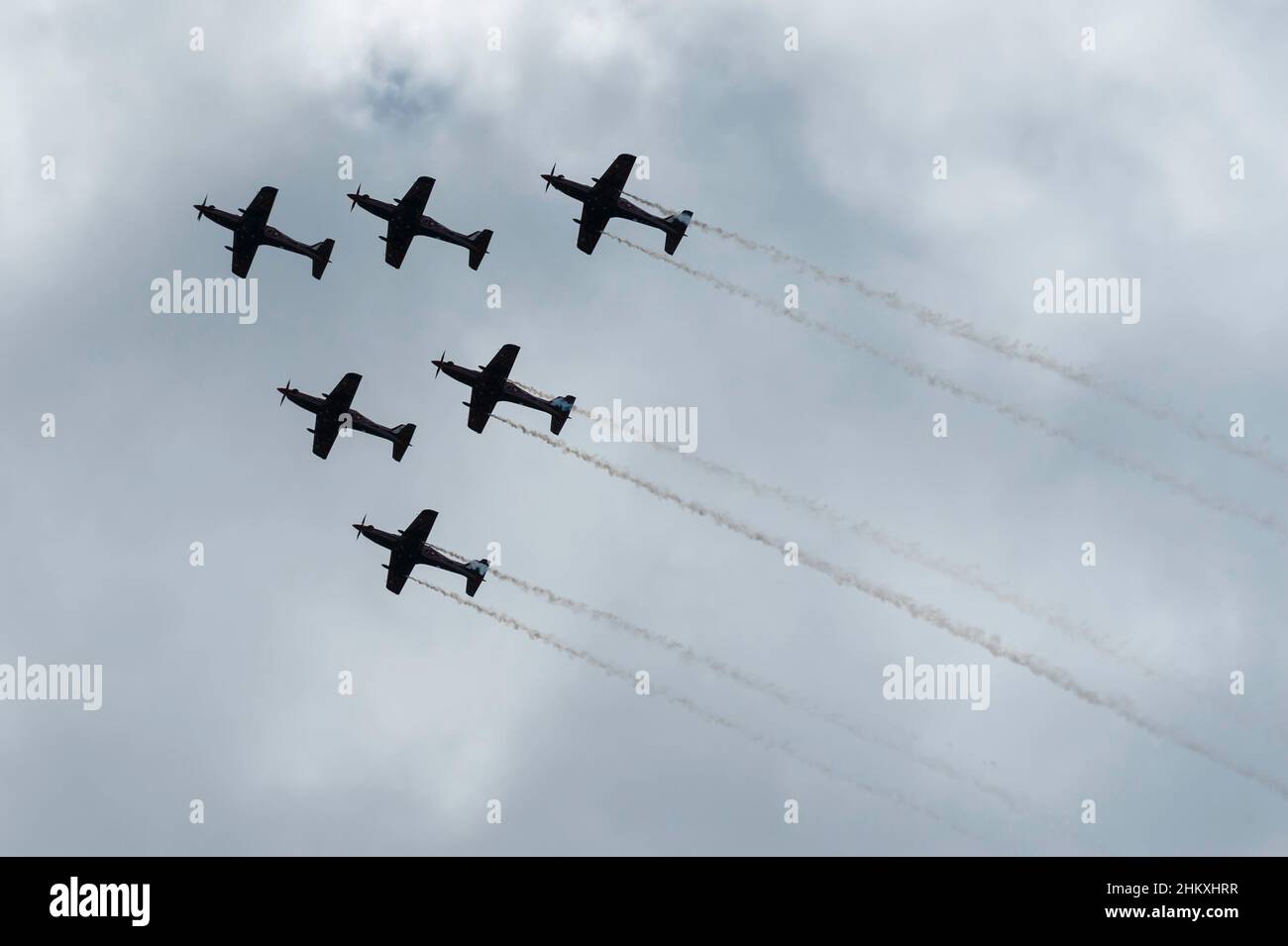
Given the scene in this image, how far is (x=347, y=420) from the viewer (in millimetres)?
125438

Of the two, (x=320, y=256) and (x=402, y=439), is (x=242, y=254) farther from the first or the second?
(x=402, y=439)

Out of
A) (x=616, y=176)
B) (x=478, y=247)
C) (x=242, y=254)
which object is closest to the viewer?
(x=616, y=176)

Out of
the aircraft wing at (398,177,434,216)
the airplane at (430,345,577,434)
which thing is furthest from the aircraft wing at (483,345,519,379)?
the aircraft wing at (398,177,434,216)

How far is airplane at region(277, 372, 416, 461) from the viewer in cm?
12488

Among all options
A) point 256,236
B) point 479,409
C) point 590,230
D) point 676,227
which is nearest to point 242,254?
point 256,236

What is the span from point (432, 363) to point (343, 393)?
259 inches

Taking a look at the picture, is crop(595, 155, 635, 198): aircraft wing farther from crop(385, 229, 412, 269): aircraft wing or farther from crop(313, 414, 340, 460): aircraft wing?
crop(313, 414, 340, 460): aircraft wing

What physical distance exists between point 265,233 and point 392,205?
9.41 m

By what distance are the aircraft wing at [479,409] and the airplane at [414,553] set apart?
22.3ft

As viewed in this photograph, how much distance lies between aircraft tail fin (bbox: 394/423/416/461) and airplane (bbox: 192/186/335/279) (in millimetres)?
13245

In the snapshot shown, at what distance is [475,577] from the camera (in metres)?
123

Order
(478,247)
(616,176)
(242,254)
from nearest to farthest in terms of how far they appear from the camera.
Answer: (616,176), (478,247), (242,254)
